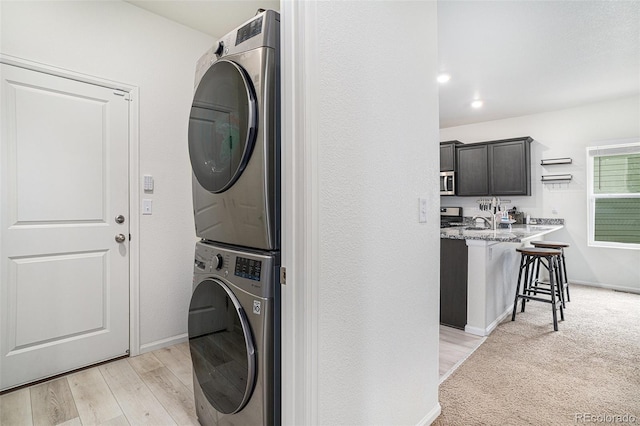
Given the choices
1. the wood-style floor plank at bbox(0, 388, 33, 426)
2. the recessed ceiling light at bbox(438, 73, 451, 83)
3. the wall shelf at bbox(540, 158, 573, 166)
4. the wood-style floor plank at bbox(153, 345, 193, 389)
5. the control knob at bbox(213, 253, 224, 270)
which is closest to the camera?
the control knob at bbox(213, 253, 224, 270)

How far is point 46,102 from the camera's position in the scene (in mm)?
2041

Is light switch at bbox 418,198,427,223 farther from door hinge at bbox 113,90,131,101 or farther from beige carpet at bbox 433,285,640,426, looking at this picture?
door hinge at bbox 113,90,131,101

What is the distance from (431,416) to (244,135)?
5.47 ft

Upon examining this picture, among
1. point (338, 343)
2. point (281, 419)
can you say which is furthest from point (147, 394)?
point (338, 343)

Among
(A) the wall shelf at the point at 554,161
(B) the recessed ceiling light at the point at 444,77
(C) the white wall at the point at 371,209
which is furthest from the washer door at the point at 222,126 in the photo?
(A) the wall shelf at the point at 554,161

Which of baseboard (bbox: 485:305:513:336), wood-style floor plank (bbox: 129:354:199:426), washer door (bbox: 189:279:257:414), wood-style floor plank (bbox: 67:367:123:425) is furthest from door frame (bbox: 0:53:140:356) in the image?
baseboard (bbox: 485:305:513:336)

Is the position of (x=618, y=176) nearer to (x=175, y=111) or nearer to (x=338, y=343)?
(x=338, y=343)

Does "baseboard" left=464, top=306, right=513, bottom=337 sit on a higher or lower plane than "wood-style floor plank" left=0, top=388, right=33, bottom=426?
higher

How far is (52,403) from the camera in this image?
5.90ft

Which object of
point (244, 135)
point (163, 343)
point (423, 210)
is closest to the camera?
point (244, 135)

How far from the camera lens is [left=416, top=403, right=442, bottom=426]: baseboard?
5.09 feet

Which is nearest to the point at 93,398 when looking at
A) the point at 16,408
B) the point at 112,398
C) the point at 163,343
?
the point at 112,398

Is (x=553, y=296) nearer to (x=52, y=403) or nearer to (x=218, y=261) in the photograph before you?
(x=218, y=261)

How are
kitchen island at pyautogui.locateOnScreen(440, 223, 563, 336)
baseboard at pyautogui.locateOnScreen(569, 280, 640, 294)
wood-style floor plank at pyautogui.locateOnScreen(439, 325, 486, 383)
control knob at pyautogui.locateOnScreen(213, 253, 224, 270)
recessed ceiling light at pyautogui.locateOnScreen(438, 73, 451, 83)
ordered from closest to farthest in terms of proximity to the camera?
1. control knob at pyautogui.locateOnScreen(213, 253, 224, 270)
2. wood-style floor plank at pyautogui.locateOnScreen(439, 325, 486, 383)
3. kitchen island at pyautogui.locateOnScreen(440, 223, 563, 336)
4. recessed ceiling light at pyautogui.locateOnScreen(438, 73, 451, 83)
5. baseboard at pyautogui.locateOnScreen(569, 280, 640, 294)
